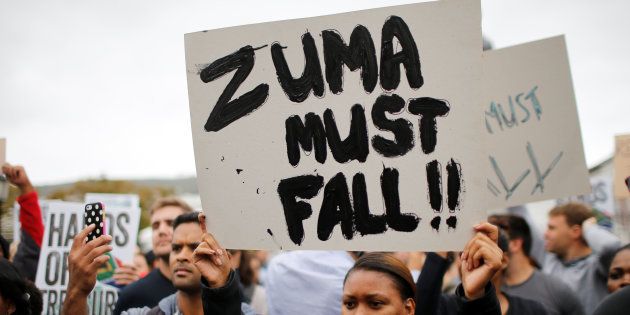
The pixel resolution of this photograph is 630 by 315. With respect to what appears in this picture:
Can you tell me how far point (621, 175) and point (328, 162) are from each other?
254 cm

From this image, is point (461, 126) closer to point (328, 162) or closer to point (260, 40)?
point (328, 162)

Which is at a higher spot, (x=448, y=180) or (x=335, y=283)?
(x=448, y=180)

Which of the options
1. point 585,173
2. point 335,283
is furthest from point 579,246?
point 335,283

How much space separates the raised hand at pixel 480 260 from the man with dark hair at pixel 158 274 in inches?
97.9

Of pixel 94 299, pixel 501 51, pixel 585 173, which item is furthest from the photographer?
pixel 94 299

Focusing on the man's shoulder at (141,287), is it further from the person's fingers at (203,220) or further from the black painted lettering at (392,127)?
the black painted lettering at (392,127)

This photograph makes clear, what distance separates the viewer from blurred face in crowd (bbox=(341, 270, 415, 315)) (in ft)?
9.29

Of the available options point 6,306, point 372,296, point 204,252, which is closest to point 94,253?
point 204,252

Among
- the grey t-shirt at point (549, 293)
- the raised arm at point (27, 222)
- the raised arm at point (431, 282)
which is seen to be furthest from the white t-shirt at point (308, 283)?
the raised arm at point (27, 222)

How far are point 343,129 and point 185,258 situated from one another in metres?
1.66

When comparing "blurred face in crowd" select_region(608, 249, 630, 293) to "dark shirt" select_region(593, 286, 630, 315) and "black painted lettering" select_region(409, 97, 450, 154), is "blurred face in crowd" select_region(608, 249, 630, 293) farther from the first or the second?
"black painted lettering" select_region(409, 97, 450, 154)

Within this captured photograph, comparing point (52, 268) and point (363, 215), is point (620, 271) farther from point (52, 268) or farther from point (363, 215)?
point (52, 268)

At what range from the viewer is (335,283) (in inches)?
139

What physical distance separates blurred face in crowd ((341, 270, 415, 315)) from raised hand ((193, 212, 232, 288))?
1.95 feet
